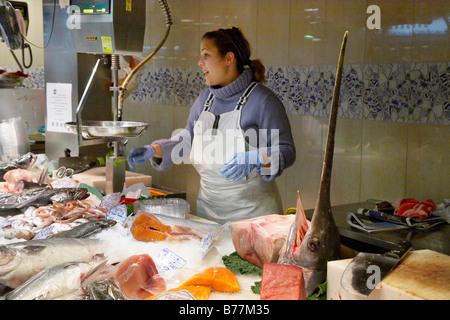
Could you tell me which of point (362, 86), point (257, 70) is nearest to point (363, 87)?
point (362, 86)

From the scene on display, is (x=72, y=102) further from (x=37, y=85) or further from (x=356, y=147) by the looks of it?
(x=37, y=85)

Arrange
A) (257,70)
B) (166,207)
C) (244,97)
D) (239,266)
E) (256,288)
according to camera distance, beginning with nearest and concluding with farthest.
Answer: (256,288), (239,266), (166,207), (244,97), (257,70)

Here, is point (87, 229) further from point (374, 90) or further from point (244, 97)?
point (374, 90)

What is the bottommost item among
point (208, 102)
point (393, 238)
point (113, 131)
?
point (393, 238)

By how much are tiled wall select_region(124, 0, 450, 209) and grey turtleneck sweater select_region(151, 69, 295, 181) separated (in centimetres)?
85

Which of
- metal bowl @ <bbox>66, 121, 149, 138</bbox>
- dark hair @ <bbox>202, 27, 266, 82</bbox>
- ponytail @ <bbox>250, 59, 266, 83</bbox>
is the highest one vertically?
dark hair @ <bbox>202, 27, 266, 82</bbox>

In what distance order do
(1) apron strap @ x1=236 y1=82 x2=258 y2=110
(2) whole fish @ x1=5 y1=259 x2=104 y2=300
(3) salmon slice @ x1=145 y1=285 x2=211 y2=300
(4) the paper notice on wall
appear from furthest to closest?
(4) the paper notice on wall
(1) apron strap @ x1=236 y1=82 x2=258 y2=110
(3) salmon slice @ x1=145 y1=285 x2=211 y2=300
(2) whole fish @ x1=5 y1=259 x2=104 y2=300

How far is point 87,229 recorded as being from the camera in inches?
72.1

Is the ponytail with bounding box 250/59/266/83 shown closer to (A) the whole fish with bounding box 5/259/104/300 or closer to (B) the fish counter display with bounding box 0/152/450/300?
(B) the fish counter display with bounding box 0/152/450/300

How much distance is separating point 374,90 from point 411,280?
2.40 m

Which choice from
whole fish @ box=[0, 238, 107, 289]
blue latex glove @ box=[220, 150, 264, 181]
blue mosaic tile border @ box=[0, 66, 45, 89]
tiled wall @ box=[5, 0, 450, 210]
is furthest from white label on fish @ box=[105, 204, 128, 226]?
blue mosaic tile border @ box=[0, 66, 45, 89]

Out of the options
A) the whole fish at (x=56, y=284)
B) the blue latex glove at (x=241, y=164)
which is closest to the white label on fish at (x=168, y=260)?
the whole fish at (x=56, y=284)

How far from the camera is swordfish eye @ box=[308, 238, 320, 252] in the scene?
4.39 feet

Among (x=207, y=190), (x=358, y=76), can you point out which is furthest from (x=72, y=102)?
(x=358, y=76)
